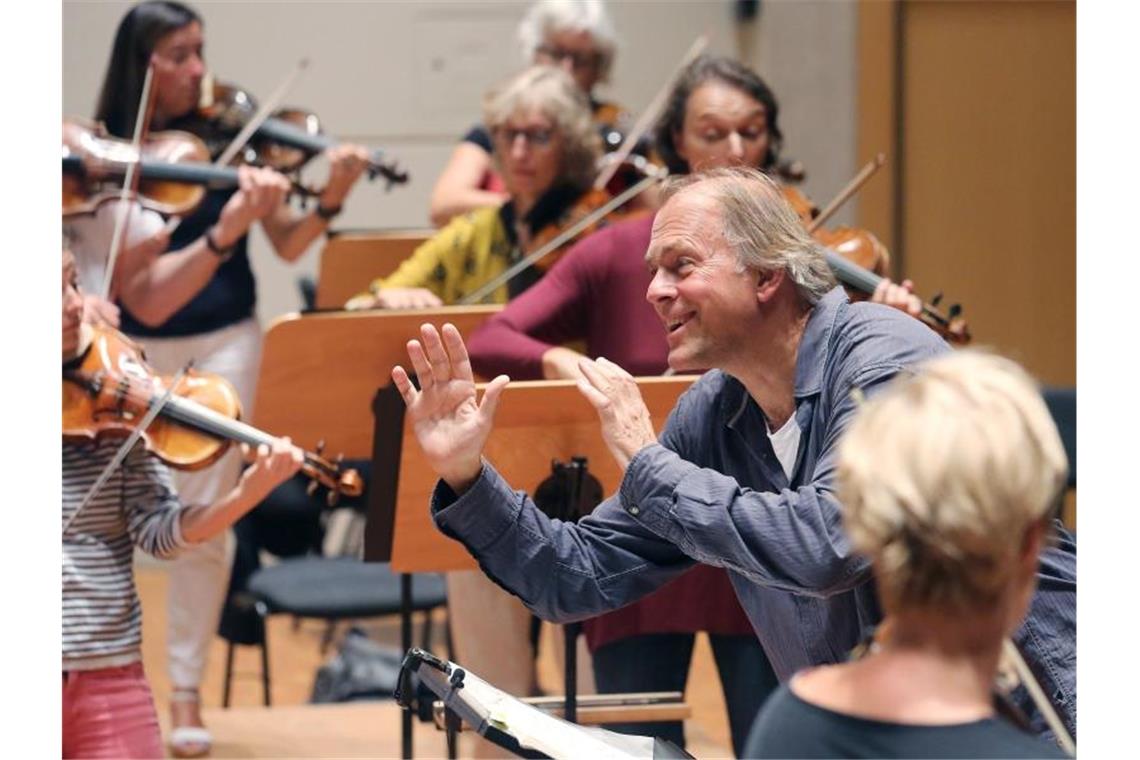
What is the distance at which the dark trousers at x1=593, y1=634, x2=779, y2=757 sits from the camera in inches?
97.8

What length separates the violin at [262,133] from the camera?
3.32m

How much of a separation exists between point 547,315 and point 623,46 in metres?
2.99

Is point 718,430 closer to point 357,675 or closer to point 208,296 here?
point 208,296

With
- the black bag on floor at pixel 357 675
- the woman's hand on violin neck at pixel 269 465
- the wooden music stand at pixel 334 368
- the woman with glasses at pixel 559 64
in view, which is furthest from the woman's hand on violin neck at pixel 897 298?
the black bag on floor at pixel 357 675

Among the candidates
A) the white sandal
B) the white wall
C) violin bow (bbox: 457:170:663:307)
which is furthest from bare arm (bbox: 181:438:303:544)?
the white wall

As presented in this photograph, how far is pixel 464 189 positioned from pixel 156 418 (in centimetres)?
110

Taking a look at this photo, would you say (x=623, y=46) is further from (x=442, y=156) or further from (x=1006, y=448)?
(x=1006, y=448)

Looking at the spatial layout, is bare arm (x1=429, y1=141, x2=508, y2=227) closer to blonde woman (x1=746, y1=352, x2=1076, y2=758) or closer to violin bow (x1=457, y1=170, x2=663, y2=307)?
violin bow (x1=457, y1=170, x2=663, y2=307)

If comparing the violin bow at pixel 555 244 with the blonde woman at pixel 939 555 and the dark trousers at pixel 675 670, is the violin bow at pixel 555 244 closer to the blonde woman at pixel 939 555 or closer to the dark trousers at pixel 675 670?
the dark trousers at pixel 675 670

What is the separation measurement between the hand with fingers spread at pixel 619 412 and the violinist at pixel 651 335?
679 mm
